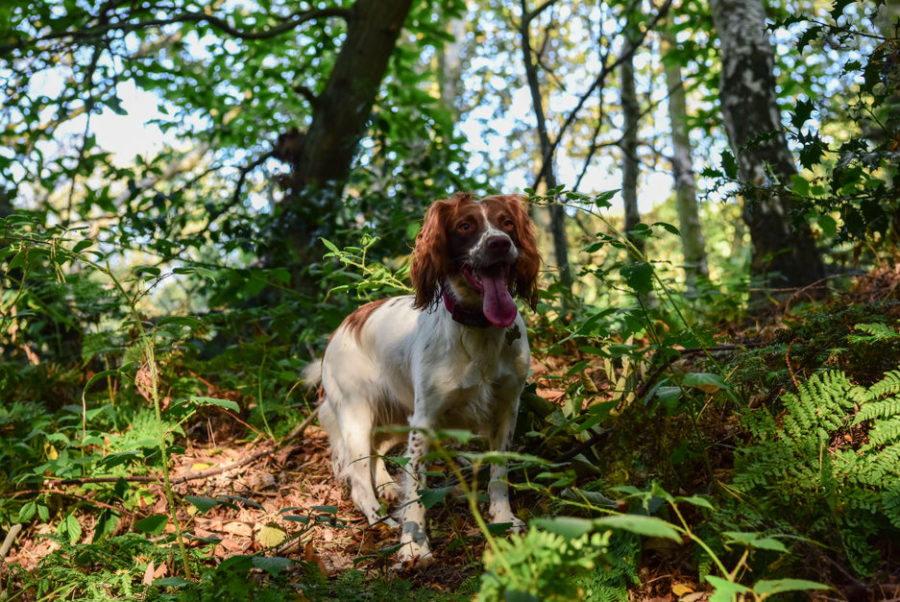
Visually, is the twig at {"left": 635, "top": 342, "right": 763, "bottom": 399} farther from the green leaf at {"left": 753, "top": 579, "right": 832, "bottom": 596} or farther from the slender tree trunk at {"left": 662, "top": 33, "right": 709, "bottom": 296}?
the slender tree trunk at {"left": 662, "top": 33, "right": 709, "bottom": 296}

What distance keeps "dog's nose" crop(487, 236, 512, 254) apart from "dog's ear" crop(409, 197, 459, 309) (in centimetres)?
25

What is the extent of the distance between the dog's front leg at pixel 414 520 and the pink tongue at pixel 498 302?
0.59m

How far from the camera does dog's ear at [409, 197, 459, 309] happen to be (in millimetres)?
3254

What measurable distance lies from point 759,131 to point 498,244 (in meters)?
3.06

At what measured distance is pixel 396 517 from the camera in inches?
141

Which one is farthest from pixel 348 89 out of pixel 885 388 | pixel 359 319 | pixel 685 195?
pixel 885 388

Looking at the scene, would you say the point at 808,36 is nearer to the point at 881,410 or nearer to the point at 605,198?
the point at 605,198

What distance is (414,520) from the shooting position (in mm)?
3156

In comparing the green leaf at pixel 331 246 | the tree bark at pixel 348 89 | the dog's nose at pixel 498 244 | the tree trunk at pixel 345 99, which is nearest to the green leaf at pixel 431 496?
the dog's nose at pixel 498 244

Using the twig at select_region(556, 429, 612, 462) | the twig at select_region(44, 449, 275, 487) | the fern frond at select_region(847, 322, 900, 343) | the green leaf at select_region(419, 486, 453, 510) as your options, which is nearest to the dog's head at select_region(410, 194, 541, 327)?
the twig at select_region(556, 429, 612, 462)

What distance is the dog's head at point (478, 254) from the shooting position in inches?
123

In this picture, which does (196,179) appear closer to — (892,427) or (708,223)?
(892,427)

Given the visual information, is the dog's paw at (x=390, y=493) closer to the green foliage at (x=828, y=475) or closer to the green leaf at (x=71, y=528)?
the green leaf at (x=71, y=528)

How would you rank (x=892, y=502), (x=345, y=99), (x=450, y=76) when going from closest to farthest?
(x=892, y=502) < (x=345, y=99) < (x=450, y=76)
